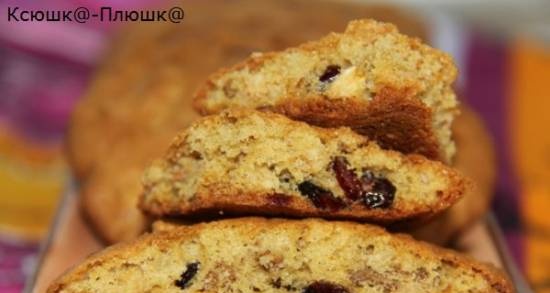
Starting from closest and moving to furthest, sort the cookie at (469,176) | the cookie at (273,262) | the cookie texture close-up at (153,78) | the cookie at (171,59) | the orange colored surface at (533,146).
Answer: the cookie at (273,262)
the cookie at (469,176)
the cookie texture close-up at (153,78)
the cookie at (171,59)
the orange colored surface at (533,146)

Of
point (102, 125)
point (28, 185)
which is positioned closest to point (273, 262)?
point (102, 125)

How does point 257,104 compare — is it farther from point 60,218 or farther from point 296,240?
point 60,218

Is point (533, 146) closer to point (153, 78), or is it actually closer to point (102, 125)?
point (153, 78)

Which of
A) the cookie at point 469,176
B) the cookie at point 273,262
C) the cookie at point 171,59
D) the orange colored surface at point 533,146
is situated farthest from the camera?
the orange colored surface at point 533,146

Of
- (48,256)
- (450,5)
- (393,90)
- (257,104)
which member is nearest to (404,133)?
(393,90)

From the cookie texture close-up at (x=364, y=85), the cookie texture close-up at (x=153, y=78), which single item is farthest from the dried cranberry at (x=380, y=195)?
the cookie texture close-up at (x=153, y=78)

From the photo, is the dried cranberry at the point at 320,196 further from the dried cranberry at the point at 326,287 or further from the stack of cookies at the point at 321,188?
the dried cranberry at the point at 326,287

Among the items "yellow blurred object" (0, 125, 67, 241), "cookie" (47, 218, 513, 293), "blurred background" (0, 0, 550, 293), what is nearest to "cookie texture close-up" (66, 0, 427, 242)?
"blurred background" (0, 0, 550, 293)
